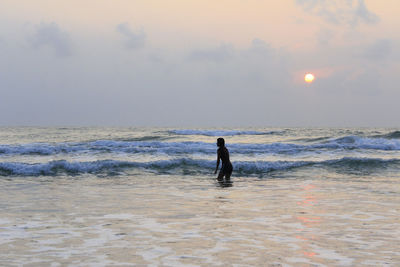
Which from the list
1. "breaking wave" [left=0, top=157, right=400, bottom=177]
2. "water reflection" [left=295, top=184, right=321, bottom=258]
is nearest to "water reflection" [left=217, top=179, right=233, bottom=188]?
"water reflection" [left=295, top=184, right=321, bottom=258]

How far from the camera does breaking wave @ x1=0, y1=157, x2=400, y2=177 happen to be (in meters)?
16.6

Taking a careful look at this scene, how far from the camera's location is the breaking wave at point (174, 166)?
16.6 m

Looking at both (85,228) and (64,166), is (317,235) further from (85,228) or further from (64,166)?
(64,166)

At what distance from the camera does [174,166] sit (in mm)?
18234

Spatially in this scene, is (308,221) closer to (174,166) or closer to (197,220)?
(197,220)

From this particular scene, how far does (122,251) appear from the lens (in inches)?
204

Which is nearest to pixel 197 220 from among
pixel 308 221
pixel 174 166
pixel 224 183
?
pixel 308 221

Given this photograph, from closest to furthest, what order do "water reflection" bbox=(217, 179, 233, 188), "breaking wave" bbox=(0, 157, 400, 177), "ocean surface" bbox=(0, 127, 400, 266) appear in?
"ocean surface" bbox=(0, 127, 400, 266), "water reflection" bbox=(217, 179, 233, 188), "breaking wave" bbox=(0, 157, 400, 177)

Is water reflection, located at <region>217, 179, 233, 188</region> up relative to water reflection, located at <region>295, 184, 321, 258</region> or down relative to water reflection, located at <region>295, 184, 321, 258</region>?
down

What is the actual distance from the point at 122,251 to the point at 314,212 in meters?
3.98

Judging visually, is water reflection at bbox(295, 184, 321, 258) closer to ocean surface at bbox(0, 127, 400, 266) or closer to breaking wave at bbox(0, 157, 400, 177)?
ocean surface at bbox(0, 127, 400, 266)

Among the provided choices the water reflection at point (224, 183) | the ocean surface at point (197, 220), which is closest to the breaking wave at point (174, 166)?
the ocean surface at point (197, 220)

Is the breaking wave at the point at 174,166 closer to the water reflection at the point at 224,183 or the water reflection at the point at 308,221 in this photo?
the water reflection at the point at 224,183

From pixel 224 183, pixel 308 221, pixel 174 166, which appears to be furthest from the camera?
pixel 174 166
